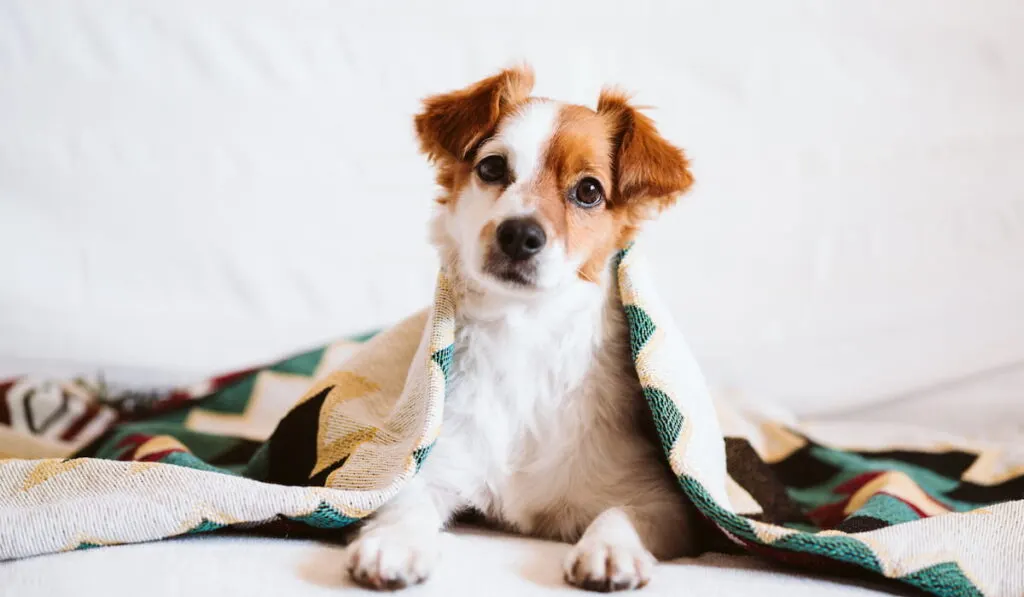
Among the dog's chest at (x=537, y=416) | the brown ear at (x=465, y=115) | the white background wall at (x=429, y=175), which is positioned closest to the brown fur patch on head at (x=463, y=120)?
the brown ear at (x=465, y=115)

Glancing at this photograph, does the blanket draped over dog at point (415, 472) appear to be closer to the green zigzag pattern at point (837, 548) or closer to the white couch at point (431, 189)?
the green zigzag pattern at point (837, 548)

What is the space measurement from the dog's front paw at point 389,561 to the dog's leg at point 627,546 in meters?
0.18

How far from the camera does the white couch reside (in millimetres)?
2457

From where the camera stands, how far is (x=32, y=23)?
2.45 meters

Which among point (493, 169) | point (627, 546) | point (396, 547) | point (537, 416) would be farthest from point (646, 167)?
point (396, 547)

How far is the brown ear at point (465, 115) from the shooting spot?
4.83 ft

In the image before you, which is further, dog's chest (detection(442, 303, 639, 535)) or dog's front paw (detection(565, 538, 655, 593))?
dog's chest (detection(442, 303, 639, 535))

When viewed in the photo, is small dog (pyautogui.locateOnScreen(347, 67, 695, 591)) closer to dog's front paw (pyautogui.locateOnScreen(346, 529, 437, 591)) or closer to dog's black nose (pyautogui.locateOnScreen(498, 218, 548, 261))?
dog's black nose (pyautogui.locateOnScreen(498, 218, 548, 261))

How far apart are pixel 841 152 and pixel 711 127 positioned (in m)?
0.36

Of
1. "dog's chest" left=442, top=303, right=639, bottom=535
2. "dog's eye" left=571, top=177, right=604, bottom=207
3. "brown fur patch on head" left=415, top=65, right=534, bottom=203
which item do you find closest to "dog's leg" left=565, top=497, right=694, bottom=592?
"dog's chest" left=442, top=303, right=639, bottom=535

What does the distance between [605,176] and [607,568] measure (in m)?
0.63

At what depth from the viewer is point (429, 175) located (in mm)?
2629

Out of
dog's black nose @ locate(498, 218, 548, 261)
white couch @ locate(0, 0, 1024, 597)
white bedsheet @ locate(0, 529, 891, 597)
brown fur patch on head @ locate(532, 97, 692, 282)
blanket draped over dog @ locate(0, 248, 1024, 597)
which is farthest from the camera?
white couch @ locate(0, 0, 1024, 597)

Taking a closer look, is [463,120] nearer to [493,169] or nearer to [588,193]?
[493,169]
